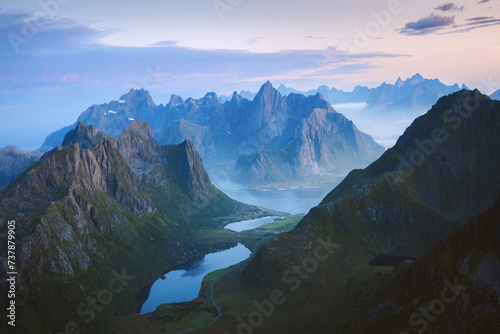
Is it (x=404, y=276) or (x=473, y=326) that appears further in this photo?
(x=404, y=276)

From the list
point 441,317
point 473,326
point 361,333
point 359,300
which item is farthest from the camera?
point 359,300

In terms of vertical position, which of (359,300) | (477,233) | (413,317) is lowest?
(359,300)

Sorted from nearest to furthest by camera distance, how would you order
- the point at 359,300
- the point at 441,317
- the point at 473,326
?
the point at 473,326 < the point at 441,317 < the point at 359,300

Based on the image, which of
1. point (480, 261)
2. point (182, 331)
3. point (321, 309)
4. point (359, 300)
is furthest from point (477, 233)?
point (182, 331)

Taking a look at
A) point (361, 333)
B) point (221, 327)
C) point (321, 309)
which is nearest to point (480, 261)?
point (361, 333)

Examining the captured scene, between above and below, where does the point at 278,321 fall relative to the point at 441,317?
below

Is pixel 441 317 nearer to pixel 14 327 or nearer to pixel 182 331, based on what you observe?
pixel 182 331

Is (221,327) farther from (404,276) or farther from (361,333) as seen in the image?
(404,276)

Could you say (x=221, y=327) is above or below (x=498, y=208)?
below

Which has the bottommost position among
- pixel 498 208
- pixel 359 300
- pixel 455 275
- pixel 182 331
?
pixel 182 331
